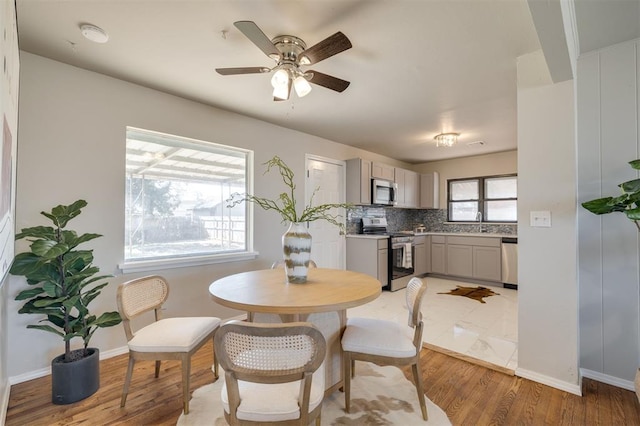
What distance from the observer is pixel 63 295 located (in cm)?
189

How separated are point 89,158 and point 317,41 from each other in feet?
6.62

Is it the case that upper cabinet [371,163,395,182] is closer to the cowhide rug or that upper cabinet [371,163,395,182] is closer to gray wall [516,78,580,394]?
the cowhide rug

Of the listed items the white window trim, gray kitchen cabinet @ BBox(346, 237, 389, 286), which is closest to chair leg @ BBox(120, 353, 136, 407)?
the white window trim

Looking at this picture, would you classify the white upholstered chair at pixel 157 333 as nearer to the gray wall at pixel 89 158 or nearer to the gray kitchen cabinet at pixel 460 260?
the gray wall at pixel 89 158

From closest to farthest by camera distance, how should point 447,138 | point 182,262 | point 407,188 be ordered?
point 182,262 → point 447,138 → point 407,188

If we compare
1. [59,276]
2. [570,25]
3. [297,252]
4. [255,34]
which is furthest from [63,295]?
[570,25]

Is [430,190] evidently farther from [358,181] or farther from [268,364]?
[268,364]

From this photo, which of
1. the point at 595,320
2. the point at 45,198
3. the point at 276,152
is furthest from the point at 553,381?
the point at 45,198

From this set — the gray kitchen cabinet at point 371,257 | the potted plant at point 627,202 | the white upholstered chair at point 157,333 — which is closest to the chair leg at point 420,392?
the potted plant at point 627,202

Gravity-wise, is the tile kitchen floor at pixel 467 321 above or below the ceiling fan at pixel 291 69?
below

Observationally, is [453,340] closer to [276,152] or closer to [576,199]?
[576,199]

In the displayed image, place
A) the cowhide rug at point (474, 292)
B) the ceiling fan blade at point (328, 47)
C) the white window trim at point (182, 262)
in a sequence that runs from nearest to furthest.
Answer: the ceiling fan blade at point (328, 47)
the white window trim at point (182, 262)
the cowhide rug at point (474, 292)

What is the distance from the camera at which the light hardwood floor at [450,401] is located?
5.61ft

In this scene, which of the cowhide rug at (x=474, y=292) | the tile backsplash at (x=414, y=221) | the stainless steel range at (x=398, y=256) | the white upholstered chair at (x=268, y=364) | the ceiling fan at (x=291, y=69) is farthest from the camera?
the tile backsplash at (x=414, y=221)
